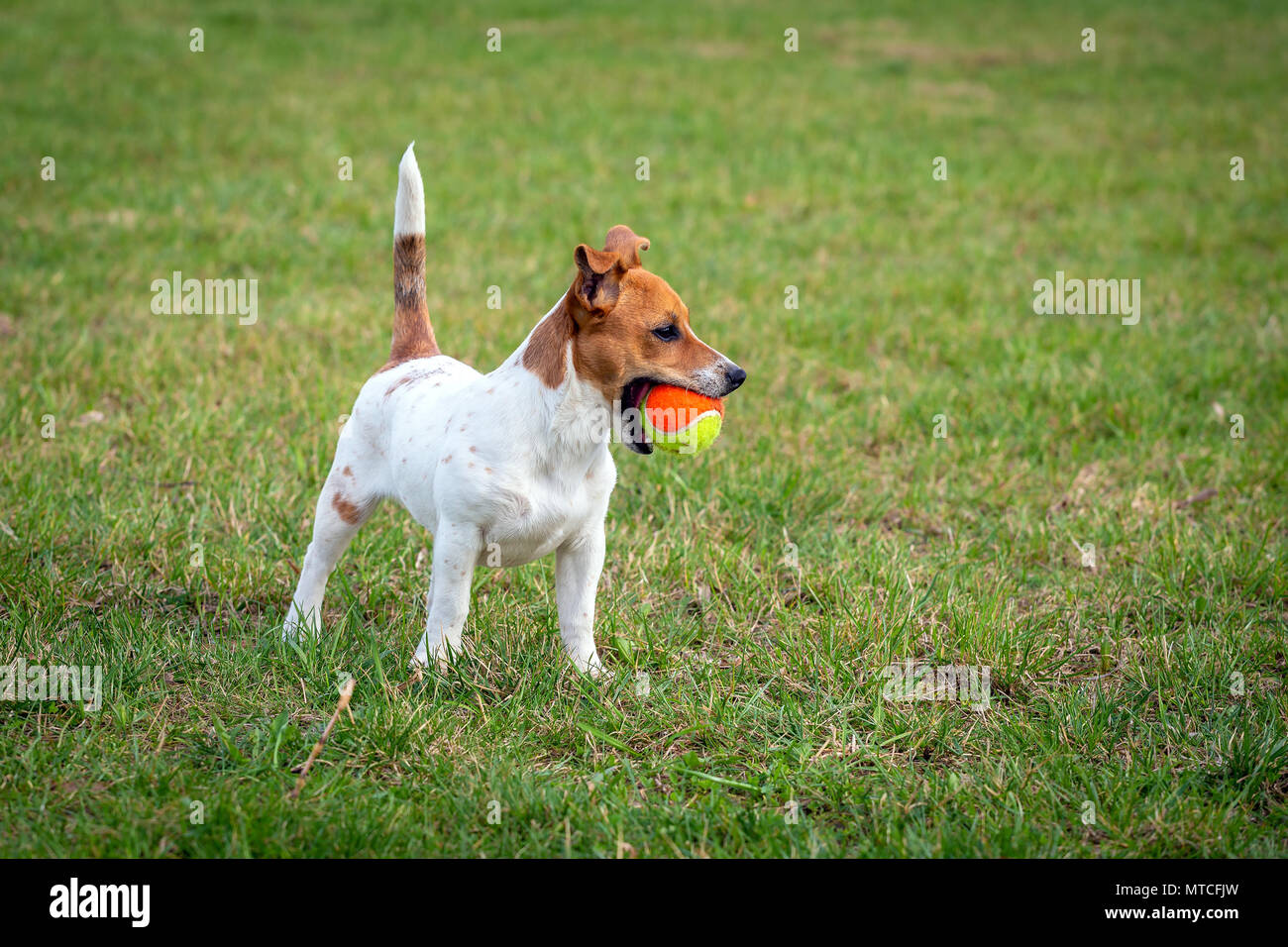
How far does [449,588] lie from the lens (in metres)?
3.63

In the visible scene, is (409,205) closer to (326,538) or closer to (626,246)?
(626,246)

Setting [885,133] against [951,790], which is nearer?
[951,790]

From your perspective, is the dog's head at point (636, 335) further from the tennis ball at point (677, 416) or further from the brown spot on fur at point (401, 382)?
the brown spot on fur at point (401, 382)

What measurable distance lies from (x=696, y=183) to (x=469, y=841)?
28.0ft

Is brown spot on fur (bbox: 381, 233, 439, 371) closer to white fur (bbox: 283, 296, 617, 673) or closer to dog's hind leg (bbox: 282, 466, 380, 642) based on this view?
white fur (bbox: 283, 296, 617, 673)

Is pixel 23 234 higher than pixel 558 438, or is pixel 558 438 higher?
pixel 23 234

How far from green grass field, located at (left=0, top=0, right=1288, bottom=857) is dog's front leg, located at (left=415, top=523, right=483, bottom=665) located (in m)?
0.11

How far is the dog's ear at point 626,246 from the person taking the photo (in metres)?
3.48

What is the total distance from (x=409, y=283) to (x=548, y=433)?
110 centimetres

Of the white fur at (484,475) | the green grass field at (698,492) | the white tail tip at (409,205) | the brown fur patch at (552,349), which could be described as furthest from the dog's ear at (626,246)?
the green grass field at (698,492)

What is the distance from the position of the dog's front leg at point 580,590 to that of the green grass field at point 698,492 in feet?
0.46

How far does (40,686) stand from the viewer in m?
3.67
